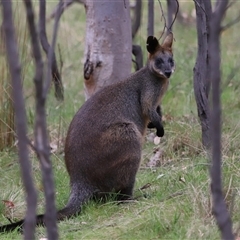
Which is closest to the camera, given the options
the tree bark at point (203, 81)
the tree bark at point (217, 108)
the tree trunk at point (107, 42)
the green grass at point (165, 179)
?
the tree bark at point (217, 108)

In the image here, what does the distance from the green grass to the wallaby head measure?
0.44 m

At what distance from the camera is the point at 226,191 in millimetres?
4156

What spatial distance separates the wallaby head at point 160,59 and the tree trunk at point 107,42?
0.62m

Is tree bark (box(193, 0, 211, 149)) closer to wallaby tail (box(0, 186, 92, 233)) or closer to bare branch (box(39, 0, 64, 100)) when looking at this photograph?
wallaby tail (box(0, 186, 92, 233))

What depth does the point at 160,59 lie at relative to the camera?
525 centimetres

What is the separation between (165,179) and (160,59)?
888mm

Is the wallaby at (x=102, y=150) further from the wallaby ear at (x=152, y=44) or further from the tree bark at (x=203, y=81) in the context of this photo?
the tree bark at (x=203, y=81)

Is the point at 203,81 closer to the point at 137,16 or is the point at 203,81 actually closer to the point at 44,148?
the point at 137,16

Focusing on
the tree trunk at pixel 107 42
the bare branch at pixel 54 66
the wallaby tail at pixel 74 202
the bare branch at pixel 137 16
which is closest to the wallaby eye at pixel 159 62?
the tree trunk at pixel 107 42

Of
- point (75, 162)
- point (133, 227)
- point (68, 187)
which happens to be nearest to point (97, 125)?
point (75, 162)

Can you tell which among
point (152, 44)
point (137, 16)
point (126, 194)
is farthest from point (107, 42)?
point (137, 16)

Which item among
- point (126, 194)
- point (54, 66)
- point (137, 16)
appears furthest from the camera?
point (137, 16)

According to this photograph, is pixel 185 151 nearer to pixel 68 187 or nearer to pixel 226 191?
pixel 68 187

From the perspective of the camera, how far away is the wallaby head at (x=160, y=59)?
17.1 ft
